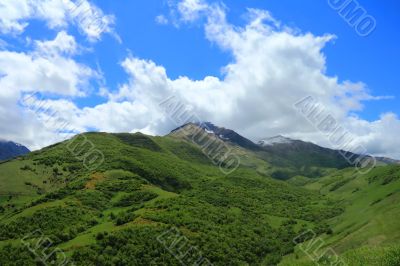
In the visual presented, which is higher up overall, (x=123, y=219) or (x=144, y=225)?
(x=144, y=225)


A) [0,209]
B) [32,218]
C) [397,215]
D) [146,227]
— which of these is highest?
[397,215]

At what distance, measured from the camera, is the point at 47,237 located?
107625mm

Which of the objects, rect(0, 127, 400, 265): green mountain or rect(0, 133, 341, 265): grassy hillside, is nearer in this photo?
rect(0, 127, 400, 265): green mountain

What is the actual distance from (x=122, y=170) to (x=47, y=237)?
82535 mm

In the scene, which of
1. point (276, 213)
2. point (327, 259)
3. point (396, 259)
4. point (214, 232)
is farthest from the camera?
point (276, 213)

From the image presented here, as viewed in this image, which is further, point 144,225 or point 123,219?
point 123,219

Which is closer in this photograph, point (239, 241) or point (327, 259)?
point (327, 259)

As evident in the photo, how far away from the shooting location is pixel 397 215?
97.6m

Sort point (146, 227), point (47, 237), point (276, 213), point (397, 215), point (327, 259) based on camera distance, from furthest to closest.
A: point (276, 213) → point (146, 227) → point (47, 237) → point (397, 215) → point (327, 259)

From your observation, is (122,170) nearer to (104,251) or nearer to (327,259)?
(104,251)

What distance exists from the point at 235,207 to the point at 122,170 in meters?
52.1

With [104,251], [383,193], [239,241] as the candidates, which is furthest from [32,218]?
[383,193]

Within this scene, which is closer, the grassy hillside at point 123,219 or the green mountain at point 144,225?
the green mountain at point 144,225

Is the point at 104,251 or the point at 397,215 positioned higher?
the point at 397,215
